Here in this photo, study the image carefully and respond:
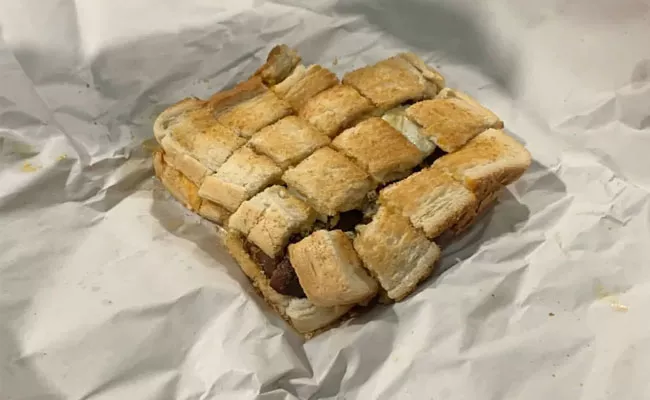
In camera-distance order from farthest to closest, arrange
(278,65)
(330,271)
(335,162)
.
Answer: (278,65), (335,162), (330,271)

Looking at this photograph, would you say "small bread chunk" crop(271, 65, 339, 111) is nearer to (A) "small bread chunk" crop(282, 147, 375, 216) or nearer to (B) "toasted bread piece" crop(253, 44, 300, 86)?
(B) "toasted bread piece" crop(253, 44, 300, 86)

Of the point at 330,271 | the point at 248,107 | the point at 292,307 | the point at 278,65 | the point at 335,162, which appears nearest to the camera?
the point at 330,271

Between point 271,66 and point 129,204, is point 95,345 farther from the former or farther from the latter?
point 271,66

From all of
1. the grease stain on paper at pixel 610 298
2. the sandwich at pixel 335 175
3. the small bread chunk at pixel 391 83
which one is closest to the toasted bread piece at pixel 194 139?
the sandwich at pixel 335 175

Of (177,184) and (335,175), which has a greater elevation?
(335,175)

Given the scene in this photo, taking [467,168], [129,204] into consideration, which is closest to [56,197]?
[129,204]

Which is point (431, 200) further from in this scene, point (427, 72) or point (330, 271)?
point (427, 72)

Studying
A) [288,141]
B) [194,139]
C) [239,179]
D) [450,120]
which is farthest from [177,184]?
[450,120]
